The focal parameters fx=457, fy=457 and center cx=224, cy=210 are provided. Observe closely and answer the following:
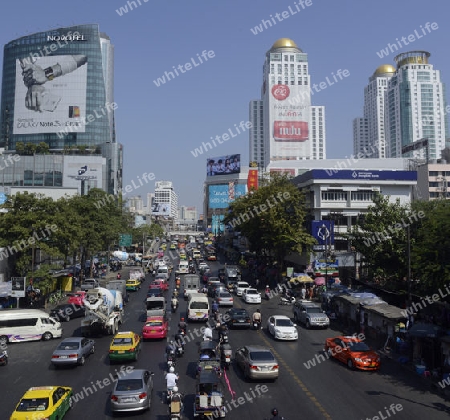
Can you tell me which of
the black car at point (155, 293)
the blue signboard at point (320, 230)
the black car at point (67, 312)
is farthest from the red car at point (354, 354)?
the blue signboard at point (320, 230)

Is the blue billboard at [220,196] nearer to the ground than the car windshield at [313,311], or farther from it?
farther from it

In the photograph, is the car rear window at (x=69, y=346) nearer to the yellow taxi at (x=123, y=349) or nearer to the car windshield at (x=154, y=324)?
the yellow taxi at (x=123, y=349)

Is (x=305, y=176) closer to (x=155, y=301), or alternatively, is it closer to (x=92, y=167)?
(x=155, y=301)

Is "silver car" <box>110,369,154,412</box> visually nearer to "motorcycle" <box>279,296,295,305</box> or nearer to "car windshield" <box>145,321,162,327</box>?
"car windshield" <box>145,321,162,327</box>

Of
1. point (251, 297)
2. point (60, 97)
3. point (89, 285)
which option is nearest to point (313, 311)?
point (251, 297)

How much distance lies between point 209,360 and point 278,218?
36253mm

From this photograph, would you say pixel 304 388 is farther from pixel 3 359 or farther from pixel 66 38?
pixel 66 38

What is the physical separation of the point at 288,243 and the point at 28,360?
112 ft

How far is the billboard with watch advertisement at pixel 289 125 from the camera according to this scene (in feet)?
602

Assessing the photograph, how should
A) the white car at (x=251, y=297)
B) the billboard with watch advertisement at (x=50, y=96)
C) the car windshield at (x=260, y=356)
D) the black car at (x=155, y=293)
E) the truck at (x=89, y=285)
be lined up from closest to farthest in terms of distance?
the car windshield at (x=260, y=356) < the white car at (x=251, y=297) < the black car at (x=155, y=293) < the truck at (x=89, y=285) < the billboard with watch advertisement at (x=50, y=96)

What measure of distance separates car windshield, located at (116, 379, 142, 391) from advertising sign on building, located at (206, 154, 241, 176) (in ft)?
444

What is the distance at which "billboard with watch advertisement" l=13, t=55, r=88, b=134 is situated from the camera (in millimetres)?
140125

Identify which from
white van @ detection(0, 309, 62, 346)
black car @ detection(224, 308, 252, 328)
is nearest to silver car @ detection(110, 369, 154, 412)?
black car @ detection(224, 308, 252, 328)

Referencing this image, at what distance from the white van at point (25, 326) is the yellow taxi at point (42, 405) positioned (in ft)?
48.6
